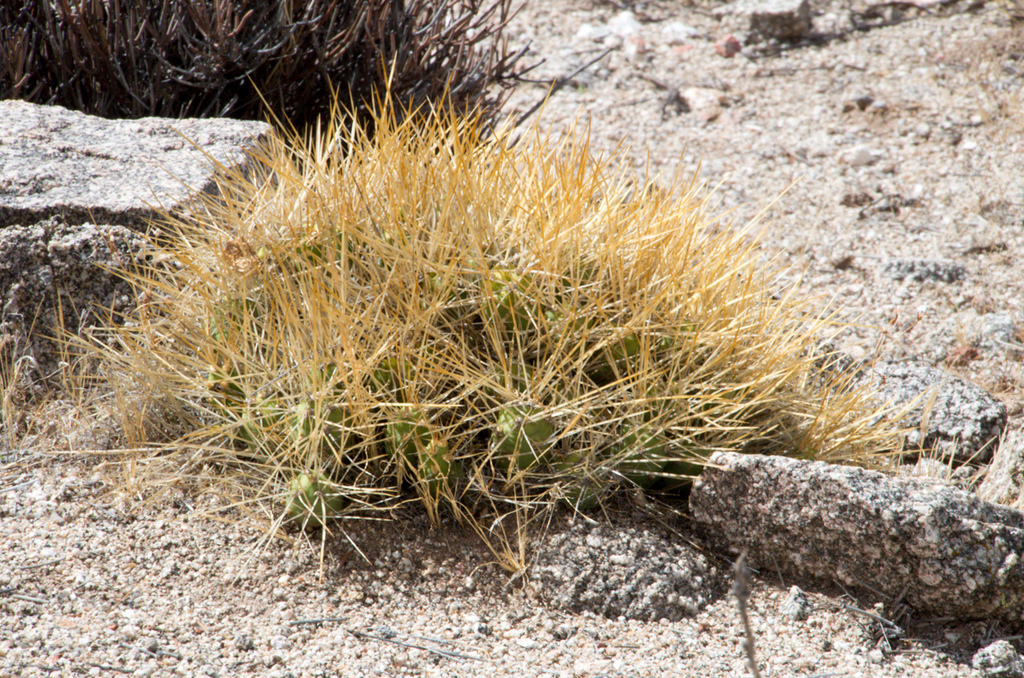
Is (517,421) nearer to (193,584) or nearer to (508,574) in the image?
(508,574)

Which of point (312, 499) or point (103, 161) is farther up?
point (103, 161)

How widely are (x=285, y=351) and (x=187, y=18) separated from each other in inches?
71.3

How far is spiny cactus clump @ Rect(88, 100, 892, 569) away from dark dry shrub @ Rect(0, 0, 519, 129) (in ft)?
3.08

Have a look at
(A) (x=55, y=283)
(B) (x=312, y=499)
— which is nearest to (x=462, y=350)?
(B) (x=312, y=499)

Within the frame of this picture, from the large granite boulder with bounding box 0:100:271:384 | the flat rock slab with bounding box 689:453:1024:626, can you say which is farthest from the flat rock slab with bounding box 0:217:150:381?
the flat rock slab with bounding box 689:453:1024:626

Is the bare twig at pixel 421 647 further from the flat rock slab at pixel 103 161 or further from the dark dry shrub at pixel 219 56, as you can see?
the dark dry shrub at pixel 219 56

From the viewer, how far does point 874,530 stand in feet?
6.13

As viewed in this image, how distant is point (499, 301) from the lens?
201 cm

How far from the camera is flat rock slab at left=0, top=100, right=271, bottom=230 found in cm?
244

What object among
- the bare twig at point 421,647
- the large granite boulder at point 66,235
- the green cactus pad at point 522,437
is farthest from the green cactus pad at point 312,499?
the large granite boulder at point 66,235

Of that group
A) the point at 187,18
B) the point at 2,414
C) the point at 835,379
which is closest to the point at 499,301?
the point at 835,379

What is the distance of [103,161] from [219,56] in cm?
63

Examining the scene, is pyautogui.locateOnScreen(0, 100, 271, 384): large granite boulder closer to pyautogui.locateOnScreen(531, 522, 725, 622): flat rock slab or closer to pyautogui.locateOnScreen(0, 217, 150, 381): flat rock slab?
pyautogui.locateOnScreen(0, 217, 150, 381): flat rock slab

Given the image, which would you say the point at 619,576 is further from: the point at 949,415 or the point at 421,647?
the point at 949,415
